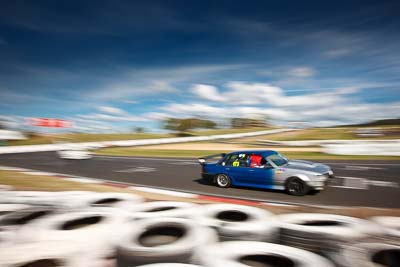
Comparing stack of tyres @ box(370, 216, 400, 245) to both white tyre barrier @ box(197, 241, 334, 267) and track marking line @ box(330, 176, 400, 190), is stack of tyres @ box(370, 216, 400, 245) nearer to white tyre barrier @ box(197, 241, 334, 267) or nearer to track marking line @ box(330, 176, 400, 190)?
white tyre barrier @ box(197, 241, 334, 267)

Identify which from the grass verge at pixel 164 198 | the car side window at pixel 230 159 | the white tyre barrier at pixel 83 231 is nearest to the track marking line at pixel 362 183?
the grass verge at pixel 164 198

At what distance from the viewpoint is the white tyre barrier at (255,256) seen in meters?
2.70

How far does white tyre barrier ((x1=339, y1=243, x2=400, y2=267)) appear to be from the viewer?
276 cm

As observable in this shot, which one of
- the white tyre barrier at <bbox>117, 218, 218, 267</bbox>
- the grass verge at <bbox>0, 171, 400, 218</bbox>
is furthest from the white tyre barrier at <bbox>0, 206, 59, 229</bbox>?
the grass verge at <bbox>0, 171, 400, 218</bbox>

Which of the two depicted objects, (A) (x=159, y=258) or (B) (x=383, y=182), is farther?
(B) (x=383, y=182)

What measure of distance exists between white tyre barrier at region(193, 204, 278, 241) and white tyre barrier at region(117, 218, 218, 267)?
0.22m

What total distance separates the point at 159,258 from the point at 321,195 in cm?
548

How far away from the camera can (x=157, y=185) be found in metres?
8.88

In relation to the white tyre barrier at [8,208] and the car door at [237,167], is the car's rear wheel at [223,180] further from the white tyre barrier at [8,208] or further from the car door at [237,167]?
the white tyre barrier at [8,208]

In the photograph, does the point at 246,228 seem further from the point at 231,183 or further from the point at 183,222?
the point at 231,183

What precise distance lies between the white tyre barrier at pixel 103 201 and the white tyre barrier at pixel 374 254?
353 cm

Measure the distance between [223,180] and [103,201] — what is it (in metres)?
3.92

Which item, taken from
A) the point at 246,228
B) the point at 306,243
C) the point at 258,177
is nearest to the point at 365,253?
the point at 306,243

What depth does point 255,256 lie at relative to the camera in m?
2.96
